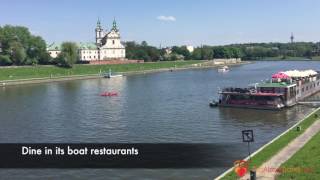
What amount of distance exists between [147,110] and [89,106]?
35.6ft

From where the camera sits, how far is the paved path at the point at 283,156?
1163 inches

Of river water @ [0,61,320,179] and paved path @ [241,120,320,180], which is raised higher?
paved path @ [241,120,320,180]

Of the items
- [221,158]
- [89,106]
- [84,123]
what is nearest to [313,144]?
[221,158]

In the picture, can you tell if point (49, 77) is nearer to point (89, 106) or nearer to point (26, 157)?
point (89, 106)

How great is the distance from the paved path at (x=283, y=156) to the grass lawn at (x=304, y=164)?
456mm

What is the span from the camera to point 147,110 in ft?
232

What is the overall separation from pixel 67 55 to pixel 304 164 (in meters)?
150

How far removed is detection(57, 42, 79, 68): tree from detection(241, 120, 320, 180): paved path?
137 m

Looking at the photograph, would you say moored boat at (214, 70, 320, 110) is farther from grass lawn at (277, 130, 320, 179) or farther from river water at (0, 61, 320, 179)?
grass lawn at (277, 130, 320, 179)

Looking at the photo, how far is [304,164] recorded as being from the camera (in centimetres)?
3106

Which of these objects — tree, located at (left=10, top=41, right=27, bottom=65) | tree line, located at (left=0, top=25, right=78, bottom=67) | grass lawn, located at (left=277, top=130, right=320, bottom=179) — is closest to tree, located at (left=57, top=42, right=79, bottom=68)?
tree line, located at (left=0, top=25, right=78, bottom=67)

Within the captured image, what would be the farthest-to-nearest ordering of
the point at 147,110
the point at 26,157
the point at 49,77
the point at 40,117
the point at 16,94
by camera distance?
the point at 49,77 → the point at 16,94 → the point at 147,110 → the point at 40,117 → the point at 26,157

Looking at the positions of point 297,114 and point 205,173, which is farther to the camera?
point 297,114

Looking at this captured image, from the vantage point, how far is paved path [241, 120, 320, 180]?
2954 cm
